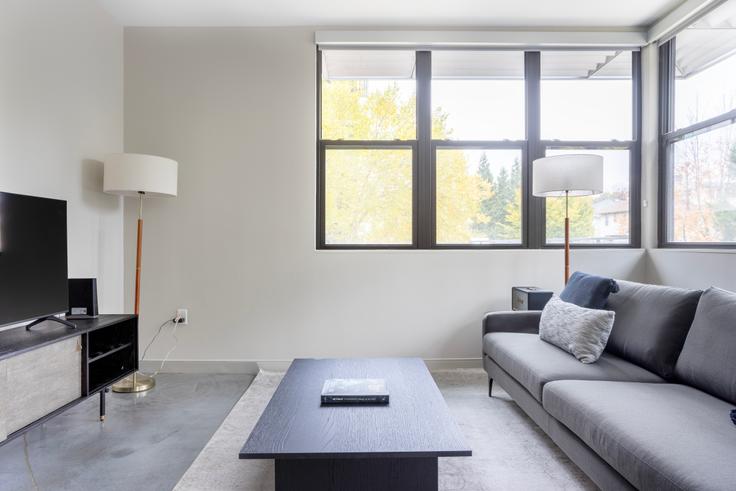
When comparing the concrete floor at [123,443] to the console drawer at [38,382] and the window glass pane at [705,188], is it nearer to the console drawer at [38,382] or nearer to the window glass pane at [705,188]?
the console drawer at [38,382]

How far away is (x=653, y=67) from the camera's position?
11.0 ft

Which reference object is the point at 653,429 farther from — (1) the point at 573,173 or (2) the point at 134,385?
(2) the point at 134,385

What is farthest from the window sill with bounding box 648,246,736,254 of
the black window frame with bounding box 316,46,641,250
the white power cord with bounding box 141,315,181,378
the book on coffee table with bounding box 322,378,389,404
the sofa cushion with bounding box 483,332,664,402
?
the white power cord with bounding box 141,315,181,378

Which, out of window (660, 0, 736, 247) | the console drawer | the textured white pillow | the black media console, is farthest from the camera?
window (660, 0, 736, 247)

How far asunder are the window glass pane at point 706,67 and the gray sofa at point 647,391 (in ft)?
5.53

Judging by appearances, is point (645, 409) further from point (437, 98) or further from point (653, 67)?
point (653, 67)

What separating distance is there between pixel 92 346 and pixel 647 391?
291cm

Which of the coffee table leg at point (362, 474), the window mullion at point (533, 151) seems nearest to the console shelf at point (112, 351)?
the coffee table leg at point (362, 474)

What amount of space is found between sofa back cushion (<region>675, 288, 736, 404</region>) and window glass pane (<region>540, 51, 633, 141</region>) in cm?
205

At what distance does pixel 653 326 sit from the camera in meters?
1.97

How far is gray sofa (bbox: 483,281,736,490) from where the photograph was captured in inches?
46.8

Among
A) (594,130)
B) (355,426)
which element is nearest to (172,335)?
(355,426)

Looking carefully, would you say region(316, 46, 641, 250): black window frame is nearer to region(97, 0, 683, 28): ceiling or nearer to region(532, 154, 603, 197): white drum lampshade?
region(97, 0, 683, 28): ceiling

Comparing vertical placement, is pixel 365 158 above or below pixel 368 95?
below
